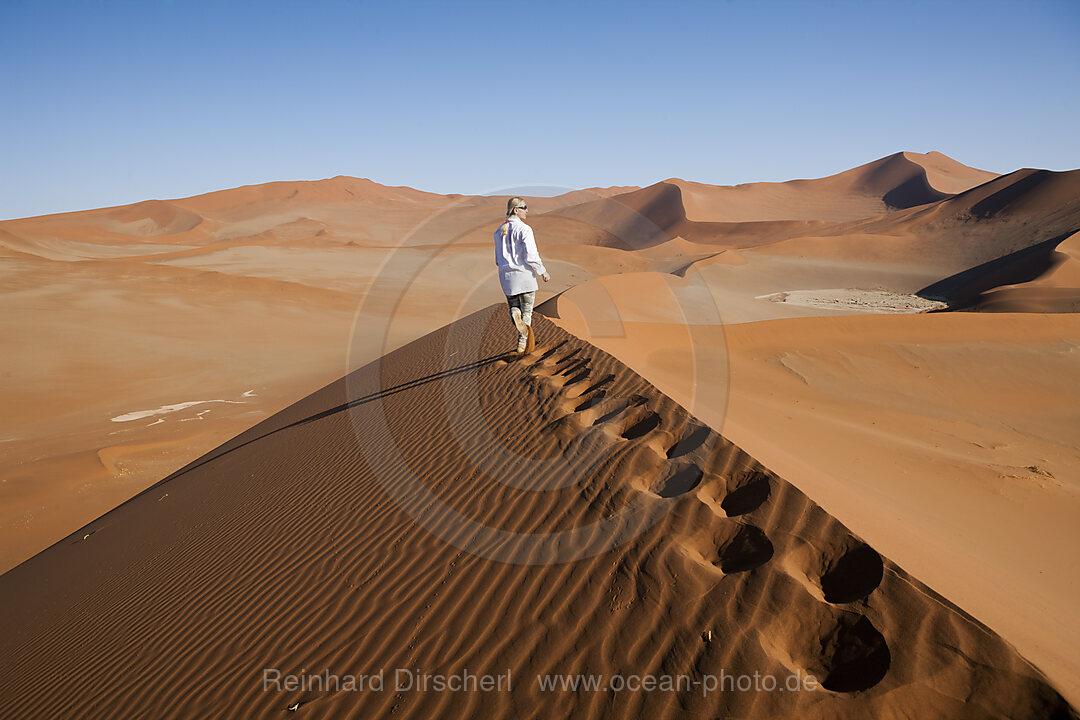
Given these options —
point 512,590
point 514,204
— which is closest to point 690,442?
point 512,590

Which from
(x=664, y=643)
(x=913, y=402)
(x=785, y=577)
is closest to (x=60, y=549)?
(x=664, y=643)

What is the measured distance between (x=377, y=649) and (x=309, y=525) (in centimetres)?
227

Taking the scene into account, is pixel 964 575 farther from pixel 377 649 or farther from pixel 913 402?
pixel 913 402

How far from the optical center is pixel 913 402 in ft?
28.9

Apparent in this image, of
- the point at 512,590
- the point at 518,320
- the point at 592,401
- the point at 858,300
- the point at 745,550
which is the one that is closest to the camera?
the point at 745,550

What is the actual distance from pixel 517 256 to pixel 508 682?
5274 millimetres

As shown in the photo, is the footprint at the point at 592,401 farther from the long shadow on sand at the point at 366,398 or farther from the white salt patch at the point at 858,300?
the white salt patch at the point at 858,300

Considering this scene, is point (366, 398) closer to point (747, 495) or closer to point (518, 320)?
point (518, 320)

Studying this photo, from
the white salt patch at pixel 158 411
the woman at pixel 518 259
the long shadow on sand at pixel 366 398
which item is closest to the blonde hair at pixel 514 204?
the woman at pixel 518 259

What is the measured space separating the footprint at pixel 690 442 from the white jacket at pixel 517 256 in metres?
2.99

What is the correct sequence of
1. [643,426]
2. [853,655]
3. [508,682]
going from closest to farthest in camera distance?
[853,655] → [508,682] → [643,426]

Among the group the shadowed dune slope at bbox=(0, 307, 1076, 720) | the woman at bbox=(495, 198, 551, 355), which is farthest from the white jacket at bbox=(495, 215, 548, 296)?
the shadowed dune slope at bbox=(0, 307, 1076, 720)

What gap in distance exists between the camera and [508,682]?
289 centimetres

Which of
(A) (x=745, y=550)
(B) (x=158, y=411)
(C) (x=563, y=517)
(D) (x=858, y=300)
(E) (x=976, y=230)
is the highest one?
(E) (x=976, y=230)
